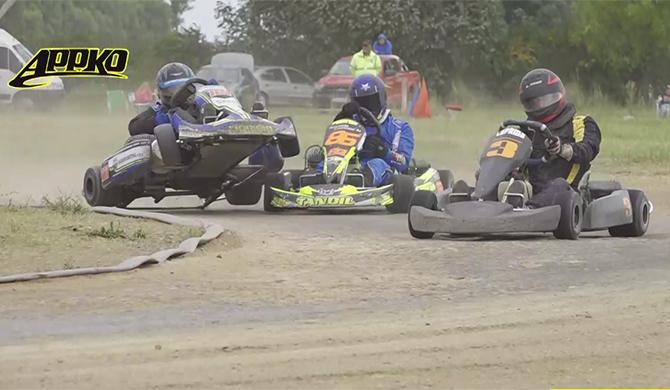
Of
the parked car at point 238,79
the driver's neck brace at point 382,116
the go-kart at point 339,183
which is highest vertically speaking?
the driver's neck brace at point 382,116

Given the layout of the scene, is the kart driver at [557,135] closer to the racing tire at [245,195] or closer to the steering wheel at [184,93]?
the steering wheel at [184,93]

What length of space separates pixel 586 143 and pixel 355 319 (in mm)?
4902

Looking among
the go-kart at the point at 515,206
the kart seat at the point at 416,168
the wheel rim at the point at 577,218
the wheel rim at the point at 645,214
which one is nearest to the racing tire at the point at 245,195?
the kart seat at the point at 416,168

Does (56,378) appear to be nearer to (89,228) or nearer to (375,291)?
(375,291)

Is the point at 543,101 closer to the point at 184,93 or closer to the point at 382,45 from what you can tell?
the point at 184,93

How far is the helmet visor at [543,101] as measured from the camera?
12.8 m

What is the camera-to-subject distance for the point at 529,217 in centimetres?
1180

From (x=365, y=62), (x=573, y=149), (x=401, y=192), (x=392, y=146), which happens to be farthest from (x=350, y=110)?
(x=365, y=62)

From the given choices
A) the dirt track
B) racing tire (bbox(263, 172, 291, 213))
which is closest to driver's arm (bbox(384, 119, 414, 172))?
racing tire (bbox(263, 172, 291, 213))

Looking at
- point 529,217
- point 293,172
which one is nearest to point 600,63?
point 293,172

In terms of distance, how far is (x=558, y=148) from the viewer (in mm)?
12312

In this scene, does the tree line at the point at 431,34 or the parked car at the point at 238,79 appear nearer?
the parked car at the point at 238,79

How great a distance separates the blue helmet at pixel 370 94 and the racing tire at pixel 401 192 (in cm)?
93

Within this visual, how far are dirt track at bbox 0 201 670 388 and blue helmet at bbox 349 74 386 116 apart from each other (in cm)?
408
